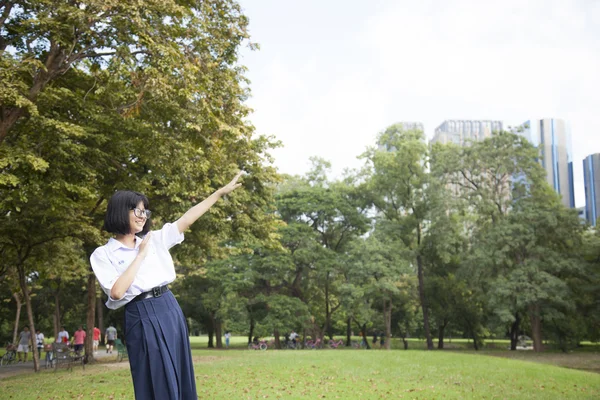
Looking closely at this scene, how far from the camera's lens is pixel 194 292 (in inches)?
1607

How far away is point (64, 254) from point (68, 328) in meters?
38.5

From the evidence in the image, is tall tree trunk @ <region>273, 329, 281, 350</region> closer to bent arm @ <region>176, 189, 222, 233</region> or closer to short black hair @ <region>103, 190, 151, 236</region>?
bent arm @ <region>176, 189, 222, 233</region>

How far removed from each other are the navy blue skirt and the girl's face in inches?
17.7

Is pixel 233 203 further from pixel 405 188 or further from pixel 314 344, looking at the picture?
pixel 405 188

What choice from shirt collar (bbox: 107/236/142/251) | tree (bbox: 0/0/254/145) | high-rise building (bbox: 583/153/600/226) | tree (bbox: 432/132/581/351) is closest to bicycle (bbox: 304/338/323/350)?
tree (bbox: 432/132/581/351)

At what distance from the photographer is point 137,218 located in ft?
10.6

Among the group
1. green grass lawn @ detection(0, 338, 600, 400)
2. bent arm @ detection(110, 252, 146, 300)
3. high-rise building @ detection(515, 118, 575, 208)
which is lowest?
green grass lawn @ detection(0, 338, 600, 400)

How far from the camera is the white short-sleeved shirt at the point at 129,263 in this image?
10.1 ft

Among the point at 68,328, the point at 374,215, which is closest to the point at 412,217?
the point at 374,215

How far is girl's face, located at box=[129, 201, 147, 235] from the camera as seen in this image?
3.21 m

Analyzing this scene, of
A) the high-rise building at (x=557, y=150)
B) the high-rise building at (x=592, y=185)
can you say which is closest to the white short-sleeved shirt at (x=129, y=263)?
the high-rise building at (x=592, y=185)

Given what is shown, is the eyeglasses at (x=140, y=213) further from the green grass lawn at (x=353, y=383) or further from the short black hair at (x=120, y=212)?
the green grass lawn at (x=353, y=383)

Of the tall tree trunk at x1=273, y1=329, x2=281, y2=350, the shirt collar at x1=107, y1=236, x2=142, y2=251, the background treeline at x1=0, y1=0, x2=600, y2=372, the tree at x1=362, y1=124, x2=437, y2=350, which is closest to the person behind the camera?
the shirt collar at x1=107, y1=236, x2=142, y2=251

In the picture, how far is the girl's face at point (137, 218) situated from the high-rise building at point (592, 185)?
60678 mm
